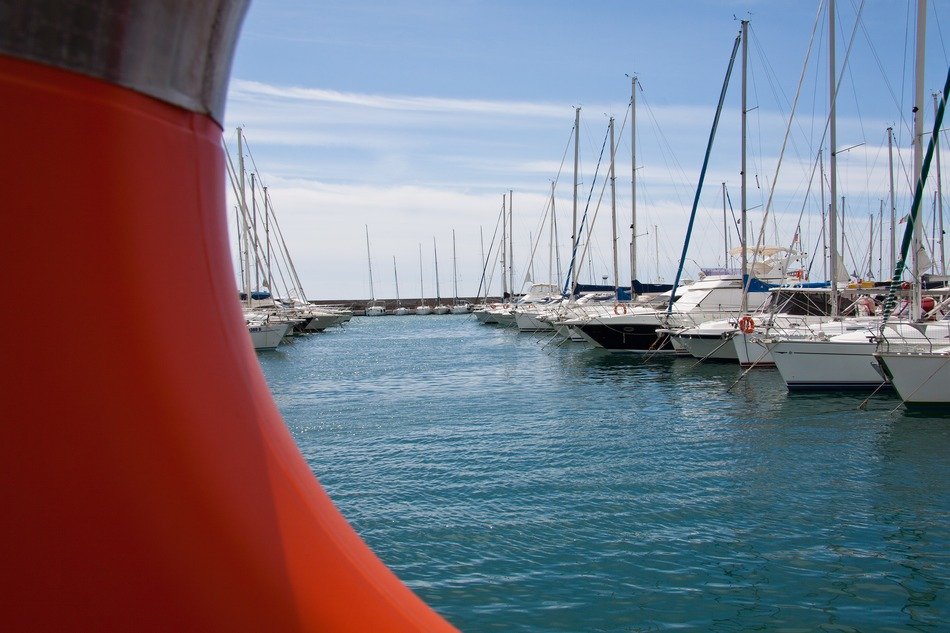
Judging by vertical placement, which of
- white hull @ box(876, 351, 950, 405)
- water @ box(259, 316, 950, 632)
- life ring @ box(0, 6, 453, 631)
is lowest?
water @ box(259, 316, 950, 632)

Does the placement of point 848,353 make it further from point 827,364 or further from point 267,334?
point 267,334

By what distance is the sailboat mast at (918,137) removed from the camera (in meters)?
17.2

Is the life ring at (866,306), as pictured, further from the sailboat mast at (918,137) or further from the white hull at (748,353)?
the sailboat mast at (918,137)

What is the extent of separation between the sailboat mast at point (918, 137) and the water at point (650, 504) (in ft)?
8.19

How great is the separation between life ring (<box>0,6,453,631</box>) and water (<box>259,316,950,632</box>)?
4644 millimetres

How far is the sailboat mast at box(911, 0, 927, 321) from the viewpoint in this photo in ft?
56.4

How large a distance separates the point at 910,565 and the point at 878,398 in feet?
39.3

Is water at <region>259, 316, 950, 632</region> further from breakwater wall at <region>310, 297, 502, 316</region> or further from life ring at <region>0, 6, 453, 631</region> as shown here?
breakwater wall at <region>310, 297, 502, 316</region>

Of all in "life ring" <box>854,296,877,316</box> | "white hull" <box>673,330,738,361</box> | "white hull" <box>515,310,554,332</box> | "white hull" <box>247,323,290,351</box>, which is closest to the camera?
"life ring" <box>854,296,877,316</box>

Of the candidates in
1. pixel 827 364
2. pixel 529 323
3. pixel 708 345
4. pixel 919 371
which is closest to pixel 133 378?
pixel 919 371

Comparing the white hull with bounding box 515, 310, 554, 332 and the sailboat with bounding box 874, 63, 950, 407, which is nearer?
the sailboat with bounding box 874, 63, 950, 407

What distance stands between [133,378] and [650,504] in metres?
8.63

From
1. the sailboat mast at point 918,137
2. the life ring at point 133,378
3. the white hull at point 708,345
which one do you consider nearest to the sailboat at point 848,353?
the sailboat mast at point 918,137

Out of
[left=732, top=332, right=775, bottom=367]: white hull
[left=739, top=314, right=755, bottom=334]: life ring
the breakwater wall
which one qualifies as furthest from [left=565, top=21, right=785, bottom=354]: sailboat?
the breakwater wall
